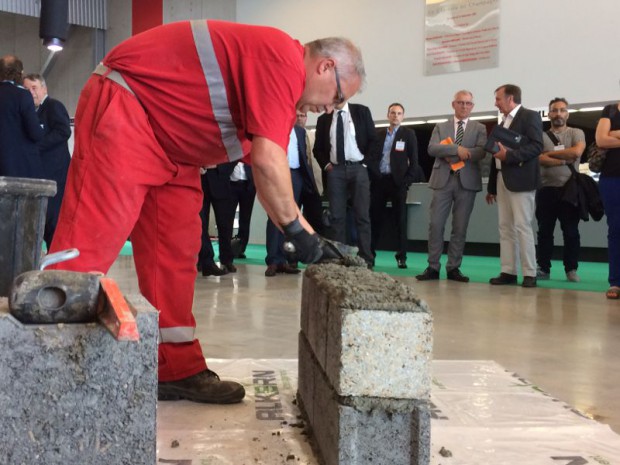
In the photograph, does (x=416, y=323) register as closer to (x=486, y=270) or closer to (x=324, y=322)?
(x=324, y=322)

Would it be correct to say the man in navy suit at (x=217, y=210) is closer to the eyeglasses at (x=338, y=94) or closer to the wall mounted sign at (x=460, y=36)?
the eyeglasses at (x=338, y=94)

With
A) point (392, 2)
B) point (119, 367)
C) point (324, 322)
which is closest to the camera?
point (119, 367)

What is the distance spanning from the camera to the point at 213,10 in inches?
438

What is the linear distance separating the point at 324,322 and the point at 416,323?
278 mm

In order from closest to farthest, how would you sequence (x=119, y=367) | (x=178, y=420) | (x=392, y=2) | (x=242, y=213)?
(x=119, y=367), (x=178, y=420), (x=242, y=213), (x=392, y=2)

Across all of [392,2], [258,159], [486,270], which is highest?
[392,2]

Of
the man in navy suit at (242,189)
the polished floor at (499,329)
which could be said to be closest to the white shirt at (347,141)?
the man in navy suit at (242,189)

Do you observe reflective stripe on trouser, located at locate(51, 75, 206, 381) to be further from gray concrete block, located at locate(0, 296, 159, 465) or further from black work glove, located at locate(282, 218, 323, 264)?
gray concrete block, located at locate(0, 296, 159, 465)

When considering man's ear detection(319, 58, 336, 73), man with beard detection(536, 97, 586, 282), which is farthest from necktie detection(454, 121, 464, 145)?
man's ear detection(319, 58, 336, 73)

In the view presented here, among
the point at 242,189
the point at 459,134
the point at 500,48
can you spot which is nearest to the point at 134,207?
the point at 459,134

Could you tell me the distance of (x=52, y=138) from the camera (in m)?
4.81

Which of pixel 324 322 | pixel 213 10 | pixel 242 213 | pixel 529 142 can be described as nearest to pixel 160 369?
pixel 324 322

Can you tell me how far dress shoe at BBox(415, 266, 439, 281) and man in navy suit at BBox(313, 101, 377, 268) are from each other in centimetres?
43

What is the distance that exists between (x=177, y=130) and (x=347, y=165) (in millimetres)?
3942
